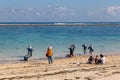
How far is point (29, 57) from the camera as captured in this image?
1091 inches

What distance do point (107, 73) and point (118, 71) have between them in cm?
96

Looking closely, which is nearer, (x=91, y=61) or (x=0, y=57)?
(x=91, y=61)

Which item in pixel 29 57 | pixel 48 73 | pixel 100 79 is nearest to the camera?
pixel 100 79

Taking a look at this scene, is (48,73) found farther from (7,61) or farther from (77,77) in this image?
(7,61)

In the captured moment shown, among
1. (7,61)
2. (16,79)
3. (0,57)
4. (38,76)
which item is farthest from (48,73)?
(0,57)

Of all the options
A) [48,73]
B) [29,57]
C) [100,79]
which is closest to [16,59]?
[29,57]

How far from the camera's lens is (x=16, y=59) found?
2703cm

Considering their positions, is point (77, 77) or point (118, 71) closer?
point (77, 77)

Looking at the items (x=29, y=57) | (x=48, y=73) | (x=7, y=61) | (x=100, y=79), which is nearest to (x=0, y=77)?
(x=48, y=73)

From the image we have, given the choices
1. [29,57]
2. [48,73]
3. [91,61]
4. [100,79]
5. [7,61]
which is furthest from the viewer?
[29,57]

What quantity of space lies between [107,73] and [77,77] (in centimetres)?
205

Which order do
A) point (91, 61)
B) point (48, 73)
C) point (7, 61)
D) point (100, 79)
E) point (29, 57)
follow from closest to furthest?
point (100, 79) < point (48, 73) < point (91, 61) < point (7, 61) < point (29, 57)

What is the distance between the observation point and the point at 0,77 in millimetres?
15359

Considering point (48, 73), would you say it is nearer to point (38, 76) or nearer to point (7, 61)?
point (38, 76)
